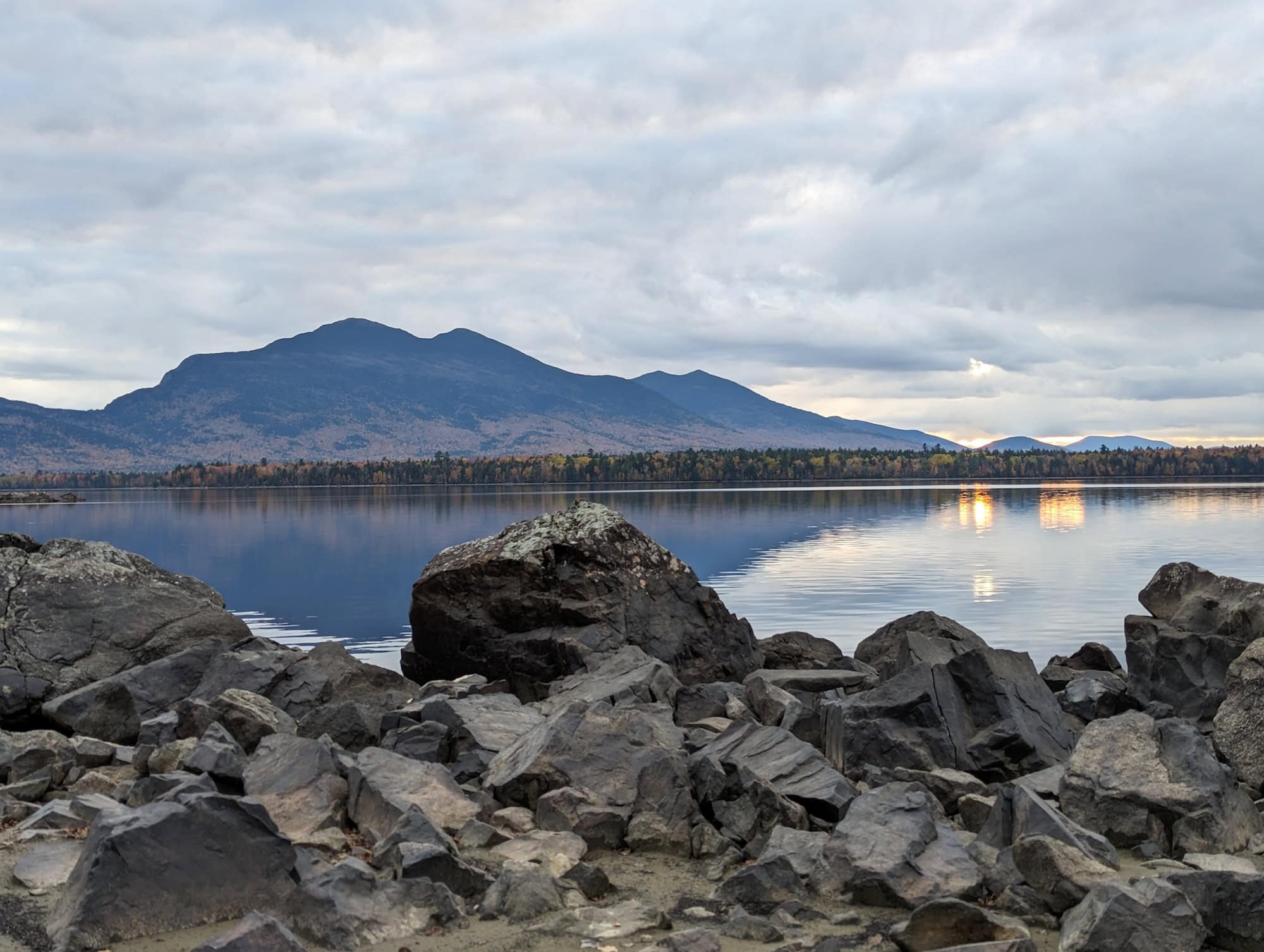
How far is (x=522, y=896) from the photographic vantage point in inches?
347

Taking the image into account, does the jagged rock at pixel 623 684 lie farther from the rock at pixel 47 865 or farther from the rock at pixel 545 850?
the rock at pixel 47 865

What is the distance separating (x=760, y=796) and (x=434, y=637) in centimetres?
1050

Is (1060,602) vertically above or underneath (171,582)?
underneath

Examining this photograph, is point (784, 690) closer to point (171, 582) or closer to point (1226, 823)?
point (1226, 823)

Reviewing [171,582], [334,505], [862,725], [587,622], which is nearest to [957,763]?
[862,725]

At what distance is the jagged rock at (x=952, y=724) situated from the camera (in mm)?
13109

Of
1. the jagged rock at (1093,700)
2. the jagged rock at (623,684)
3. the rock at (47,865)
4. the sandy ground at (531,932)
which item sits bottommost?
the jagged rock at (1093,700)

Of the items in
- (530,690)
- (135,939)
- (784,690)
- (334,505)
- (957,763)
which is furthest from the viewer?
(334,505)

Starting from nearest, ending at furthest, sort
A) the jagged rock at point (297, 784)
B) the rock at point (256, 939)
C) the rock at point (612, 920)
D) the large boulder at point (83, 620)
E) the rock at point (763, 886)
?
the rock at point (256, 939)
the rock at point (612, 920)
the rock at point (763, 886)
the jagged rock at point (297, 784)
the large boulder at point (83, 620)

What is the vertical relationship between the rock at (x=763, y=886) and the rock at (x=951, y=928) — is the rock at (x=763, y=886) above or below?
below

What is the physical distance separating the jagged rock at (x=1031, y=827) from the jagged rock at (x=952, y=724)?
272cm

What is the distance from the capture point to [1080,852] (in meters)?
9.10

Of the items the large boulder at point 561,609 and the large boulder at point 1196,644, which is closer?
the large boulder at point 1196,644

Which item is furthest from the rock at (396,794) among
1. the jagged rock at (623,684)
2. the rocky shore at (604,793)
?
the jagged rock at (623,684)
